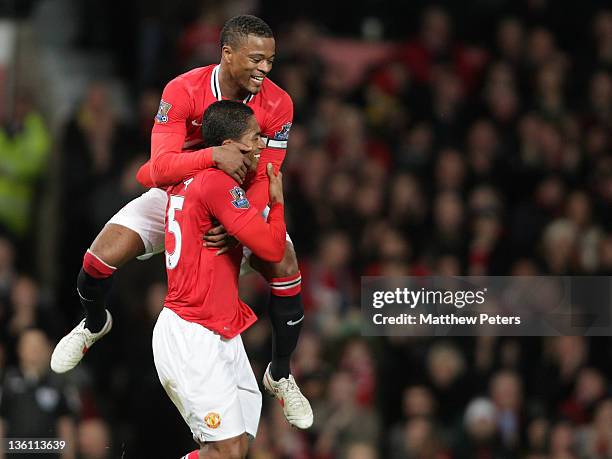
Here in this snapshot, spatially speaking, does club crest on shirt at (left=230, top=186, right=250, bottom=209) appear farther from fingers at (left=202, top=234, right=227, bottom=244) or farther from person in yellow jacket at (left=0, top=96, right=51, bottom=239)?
person in yellow jacket at (left=0, top=96, right=51, bottom=239)

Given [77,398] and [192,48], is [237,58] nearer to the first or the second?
[77,398]

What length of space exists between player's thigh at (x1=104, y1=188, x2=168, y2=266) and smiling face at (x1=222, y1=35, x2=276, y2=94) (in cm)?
70

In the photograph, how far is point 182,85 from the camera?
17.3 feet

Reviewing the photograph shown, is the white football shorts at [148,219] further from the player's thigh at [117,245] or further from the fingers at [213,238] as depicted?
the fingers at [213,238]

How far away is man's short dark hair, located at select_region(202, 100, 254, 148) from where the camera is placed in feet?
16.5

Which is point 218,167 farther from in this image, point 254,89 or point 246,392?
point 246,392

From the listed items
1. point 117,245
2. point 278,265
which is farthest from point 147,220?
point 278,265

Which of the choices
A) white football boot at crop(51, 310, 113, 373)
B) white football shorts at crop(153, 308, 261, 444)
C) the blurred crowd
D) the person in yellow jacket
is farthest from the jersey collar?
the person in yellow jacket

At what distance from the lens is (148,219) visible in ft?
18.1

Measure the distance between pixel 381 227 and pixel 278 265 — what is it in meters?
3.30

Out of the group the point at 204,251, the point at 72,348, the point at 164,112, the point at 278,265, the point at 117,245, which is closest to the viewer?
the point at 204,251

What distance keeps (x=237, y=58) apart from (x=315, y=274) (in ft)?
11.1

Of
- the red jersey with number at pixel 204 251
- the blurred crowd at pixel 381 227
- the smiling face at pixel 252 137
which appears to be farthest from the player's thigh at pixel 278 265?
the blurred crowd at pixel 381 227

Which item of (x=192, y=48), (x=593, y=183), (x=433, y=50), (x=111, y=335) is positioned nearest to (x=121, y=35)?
(x=192, y=48)
